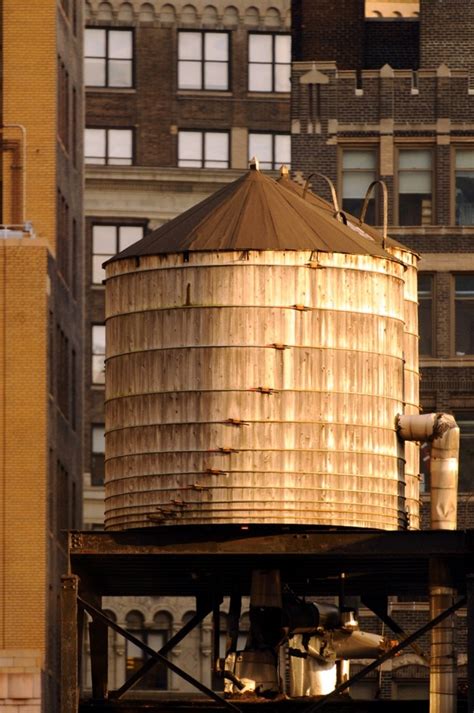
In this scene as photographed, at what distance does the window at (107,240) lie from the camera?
114m

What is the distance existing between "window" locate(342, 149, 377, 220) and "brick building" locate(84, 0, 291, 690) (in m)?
35.4

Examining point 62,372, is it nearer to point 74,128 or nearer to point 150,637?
point 74,128

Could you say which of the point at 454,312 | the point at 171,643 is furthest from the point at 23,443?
the point at 171,643

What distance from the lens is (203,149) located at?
119 meters

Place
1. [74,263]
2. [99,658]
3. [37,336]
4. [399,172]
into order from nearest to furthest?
[99,658]
[399,172]
[37,336]
[74,263]

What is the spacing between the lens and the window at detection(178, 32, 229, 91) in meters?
119

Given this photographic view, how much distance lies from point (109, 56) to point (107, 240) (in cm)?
923

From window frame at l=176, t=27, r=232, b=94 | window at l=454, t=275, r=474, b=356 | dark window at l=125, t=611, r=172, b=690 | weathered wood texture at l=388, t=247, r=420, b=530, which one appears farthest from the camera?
window frame at l=176, t=27, r=232, b=94

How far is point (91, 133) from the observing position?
116812mm

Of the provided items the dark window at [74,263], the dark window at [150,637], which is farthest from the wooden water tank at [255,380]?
the dark window at [150,637]

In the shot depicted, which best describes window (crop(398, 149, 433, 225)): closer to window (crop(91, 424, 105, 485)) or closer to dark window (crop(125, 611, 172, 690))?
dark window (crop(125, 611, 172, 690))

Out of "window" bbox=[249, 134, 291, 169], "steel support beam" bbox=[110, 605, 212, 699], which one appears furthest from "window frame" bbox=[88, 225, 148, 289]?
"steel support beam" bbox=[110, 605, 212, 699]

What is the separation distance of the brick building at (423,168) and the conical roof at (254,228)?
34.8 metres

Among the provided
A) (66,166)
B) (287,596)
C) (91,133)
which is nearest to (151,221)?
(91,133)
